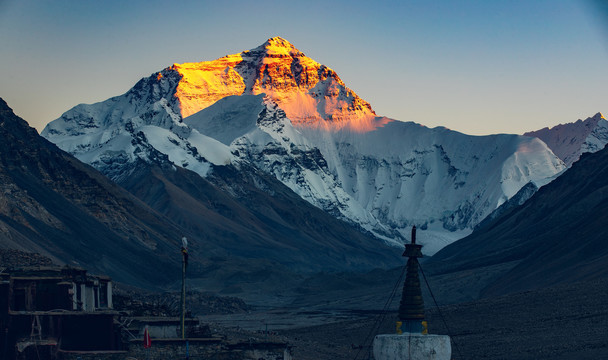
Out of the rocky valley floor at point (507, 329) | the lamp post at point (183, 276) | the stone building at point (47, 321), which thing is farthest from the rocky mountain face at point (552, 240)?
the stone building at point (47, 321)

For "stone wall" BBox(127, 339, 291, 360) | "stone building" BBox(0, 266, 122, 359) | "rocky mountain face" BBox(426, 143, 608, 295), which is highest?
"rocky mountain face" BBox(426, 143, 608, 295)

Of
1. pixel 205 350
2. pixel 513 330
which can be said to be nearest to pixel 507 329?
pixel 513 330

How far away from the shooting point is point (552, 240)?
13375 centimetres

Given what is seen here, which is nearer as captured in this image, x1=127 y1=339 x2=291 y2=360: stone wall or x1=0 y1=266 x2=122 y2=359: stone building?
x1=0 y1=266 x2=122 y2=359: stone building

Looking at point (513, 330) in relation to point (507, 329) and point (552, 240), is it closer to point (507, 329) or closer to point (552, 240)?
point (507, 329)

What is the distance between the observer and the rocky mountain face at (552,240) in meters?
112

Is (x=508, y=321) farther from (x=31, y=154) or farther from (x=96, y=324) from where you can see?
(x=31, y=154)

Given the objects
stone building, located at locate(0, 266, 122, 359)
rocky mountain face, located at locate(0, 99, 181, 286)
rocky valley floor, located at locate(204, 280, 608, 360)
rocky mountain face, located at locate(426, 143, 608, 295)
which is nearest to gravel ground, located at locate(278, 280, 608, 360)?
rocky valley floor, located at locate(204, 280, 608, 360)

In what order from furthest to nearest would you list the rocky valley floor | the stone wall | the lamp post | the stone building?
the rocky valley floor → the stone wall → the lamp post → the stone building

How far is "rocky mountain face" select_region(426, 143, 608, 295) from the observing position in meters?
112

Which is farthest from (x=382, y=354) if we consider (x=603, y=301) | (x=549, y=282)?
(x=549, y=282)

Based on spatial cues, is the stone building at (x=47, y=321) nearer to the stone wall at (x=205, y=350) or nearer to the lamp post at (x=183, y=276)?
the stone wall at (x=205, y=350)

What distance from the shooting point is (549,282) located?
107188mm

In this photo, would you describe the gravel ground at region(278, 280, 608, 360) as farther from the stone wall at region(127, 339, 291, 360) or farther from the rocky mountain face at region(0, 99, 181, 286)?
the rocky mountain face at region(0, 99, 181, 286)
